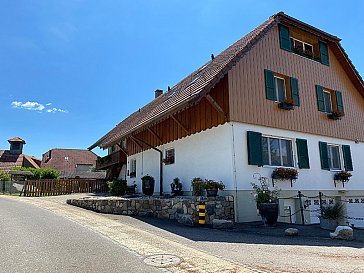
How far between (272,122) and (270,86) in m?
1.69

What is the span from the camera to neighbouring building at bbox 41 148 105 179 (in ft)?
170

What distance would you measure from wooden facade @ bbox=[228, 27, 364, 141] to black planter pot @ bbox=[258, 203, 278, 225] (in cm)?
345

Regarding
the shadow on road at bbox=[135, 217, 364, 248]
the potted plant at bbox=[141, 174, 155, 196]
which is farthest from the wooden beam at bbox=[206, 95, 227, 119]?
the potted plant at bbox=[141, 174, 155, 196]

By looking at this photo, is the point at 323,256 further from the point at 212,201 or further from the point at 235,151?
the point at 235,151

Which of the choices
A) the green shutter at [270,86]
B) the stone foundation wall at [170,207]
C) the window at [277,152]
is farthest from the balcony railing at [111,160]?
the green shutter at [270,86]

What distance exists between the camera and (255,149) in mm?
12203

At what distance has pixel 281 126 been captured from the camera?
13.5 metres

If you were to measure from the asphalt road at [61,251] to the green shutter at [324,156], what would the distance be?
11.2 m

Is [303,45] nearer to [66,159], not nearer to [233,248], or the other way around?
[233,248]

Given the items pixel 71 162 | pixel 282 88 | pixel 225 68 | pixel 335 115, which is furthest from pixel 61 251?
pixel 71 162

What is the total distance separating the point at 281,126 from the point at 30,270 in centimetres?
1122

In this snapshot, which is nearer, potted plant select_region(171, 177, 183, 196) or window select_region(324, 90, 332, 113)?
potted plant select_region(171, 177, 183, 196)

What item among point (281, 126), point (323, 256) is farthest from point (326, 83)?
point (323, 256)

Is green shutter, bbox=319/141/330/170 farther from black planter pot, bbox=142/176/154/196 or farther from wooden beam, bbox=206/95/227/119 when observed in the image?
black planter pot, bbox=142/176/154/196
